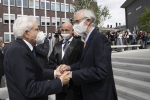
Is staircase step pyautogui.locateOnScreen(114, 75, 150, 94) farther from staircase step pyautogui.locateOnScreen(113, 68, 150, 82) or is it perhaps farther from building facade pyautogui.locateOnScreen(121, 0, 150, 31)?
building facade pyautogui.locateOnScreen(121, 0, 150, 31)

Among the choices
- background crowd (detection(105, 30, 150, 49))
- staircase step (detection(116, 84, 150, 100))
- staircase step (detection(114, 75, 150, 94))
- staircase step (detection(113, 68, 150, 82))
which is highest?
background crowd (detection(105, 30, 150, 49))

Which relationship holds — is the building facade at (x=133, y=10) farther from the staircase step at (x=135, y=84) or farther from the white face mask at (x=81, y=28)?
the white face mask at (x=81, y=28)

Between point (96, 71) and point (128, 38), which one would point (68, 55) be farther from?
point (128, 38)

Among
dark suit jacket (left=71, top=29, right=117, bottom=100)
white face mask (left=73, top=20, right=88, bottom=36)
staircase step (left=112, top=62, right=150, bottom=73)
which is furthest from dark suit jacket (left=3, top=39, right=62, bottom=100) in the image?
staircase step (left=112, top=62, right=150, bottom=73)

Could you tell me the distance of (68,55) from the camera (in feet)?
11.6

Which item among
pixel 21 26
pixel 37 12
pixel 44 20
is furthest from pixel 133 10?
pixel 21 26

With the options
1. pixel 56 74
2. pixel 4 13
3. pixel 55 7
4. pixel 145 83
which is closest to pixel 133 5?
pixel 55 7

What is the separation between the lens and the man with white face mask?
332cm

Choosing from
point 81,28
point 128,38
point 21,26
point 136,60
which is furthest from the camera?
point 128,38

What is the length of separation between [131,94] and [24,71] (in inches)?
161

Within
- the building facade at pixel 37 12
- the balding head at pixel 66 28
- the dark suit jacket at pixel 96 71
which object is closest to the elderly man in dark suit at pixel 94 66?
the dark suit jacket at pixel 96 71

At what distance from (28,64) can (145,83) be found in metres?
4.48

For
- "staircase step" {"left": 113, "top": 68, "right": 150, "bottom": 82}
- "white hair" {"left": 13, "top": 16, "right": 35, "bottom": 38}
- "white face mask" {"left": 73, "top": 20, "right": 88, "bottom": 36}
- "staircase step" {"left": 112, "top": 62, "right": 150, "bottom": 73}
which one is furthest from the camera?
"staircase step" {"left": 112, "top": 62, "right": 150, "bottom": 73}

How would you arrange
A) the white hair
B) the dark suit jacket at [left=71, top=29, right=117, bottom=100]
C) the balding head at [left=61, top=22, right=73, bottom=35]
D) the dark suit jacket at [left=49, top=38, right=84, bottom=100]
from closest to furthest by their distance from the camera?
the white hair < the dark suit jacket at [left=71, top=29, right=117, bottom=100] < the dark suit jacket at [left=49, top=38, right=84, bottom=100] < the balding head at [left=61, top=22, right=73, bottom=35]
